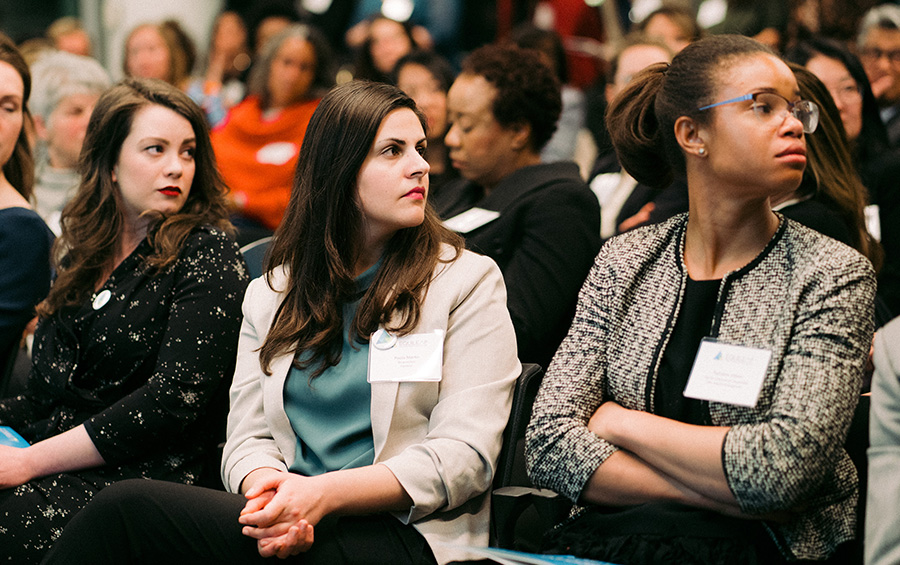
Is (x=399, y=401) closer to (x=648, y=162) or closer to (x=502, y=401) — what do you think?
(x=502, y=401)

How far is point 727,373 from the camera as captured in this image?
5.59 feet

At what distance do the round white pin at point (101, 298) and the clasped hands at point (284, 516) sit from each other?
87 cm

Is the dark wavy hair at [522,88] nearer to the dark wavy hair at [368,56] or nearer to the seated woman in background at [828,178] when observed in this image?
the seated woman in background at [828,178]

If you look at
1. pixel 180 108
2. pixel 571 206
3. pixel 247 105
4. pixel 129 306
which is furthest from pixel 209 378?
pixel 247 105

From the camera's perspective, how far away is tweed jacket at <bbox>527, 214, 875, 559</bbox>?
1588mm

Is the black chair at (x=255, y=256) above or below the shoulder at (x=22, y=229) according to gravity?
below

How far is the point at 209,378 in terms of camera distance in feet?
7.38

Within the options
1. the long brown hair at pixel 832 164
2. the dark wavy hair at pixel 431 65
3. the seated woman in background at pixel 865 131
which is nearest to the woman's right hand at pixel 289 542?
the long brown hair at pixel 832 164

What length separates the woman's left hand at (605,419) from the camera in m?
1.80

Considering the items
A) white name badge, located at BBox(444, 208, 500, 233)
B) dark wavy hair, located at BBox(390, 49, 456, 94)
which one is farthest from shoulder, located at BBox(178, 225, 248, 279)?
dark wavy hair, located at BBox(390, 49, 456, 94)

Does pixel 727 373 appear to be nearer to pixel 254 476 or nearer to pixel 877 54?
pixel 254 476

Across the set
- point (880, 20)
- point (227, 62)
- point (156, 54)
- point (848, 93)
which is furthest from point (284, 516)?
point (227, 62)

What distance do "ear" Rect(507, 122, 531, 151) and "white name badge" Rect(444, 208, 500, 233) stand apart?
29cm

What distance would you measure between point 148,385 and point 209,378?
0.49ft
